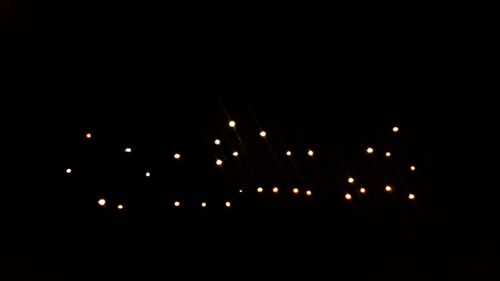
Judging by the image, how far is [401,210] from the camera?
2.04 metres

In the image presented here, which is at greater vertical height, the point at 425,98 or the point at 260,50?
the point at 260,50

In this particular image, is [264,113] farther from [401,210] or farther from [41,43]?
[41,43]

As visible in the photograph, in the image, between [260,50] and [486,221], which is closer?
[486,221]

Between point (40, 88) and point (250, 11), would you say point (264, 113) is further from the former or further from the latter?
point (40, 88)

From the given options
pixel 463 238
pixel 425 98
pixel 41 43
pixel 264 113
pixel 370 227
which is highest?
pixel 41 43

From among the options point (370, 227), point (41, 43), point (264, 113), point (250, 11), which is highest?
point (41, 43)

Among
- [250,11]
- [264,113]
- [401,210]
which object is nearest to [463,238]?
[401,210]

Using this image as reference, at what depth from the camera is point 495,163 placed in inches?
81.5

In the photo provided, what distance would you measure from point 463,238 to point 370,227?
0.38 m

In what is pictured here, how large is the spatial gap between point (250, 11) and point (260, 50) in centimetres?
19

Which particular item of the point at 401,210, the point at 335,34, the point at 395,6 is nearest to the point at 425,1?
the point at 395,6

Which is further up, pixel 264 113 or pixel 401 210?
pixel 264 113

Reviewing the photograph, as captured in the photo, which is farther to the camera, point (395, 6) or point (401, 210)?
point (395, 6)

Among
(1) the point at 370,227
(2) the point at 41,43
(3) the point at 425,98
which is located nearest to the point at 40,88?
(2) the point at 41,43
